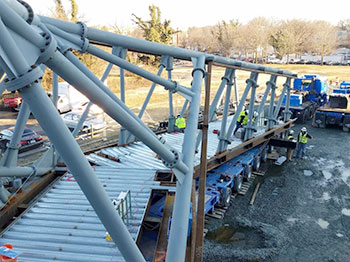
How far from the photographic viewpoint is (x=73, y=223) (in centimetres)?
521

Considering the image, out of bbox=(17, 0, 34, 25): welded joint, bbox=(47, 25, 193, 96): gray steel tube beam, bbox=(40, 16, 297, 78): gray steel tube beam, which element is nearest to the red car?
bbox=(40, 16, 297, 78): gray steel tube beam

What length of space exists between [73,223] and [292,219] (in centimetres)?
626

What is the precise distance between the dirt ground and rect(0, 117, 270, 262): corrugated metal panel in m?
2.48

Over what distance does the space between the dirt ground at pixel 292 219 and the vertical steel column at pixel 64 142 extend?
4638mm

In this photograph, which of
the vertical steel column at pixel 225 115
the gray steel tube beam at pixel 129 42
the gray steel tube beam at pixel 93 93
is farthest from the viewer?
the vertical steel column at pixel 225 115

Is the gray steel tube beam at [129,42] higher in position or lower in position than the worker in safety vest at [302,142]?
higher

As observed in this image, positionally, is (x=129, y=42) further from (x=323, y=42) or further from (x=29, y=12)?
(x=323, y=42)

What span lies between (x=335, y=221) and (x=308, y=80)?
1837 centimetres

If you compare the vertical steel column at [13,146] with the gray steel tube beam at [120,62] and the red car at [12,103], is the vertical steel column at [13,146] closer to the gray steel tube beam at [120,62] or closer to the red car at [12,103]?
the gray steel tube beam at [120,62]

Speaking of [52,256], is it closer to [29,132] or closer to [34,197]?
[34,197]

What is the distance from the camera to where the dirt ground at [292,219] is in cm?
704

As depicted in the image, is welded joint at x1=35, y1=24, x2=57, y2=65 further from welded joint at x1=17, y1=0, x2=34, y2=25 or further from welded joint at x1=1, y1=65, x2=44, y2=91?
welded joint at x1=17, y1=0, x2=34, y2=25

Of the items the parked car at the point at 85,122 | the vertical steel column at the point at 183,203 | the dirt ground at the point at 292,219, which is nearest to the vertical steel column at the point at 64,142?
the vertical steel column at the point at 183,203

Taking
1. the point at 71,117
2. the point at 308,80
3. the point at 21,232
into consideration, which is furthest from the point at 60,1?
the point at 21,232
